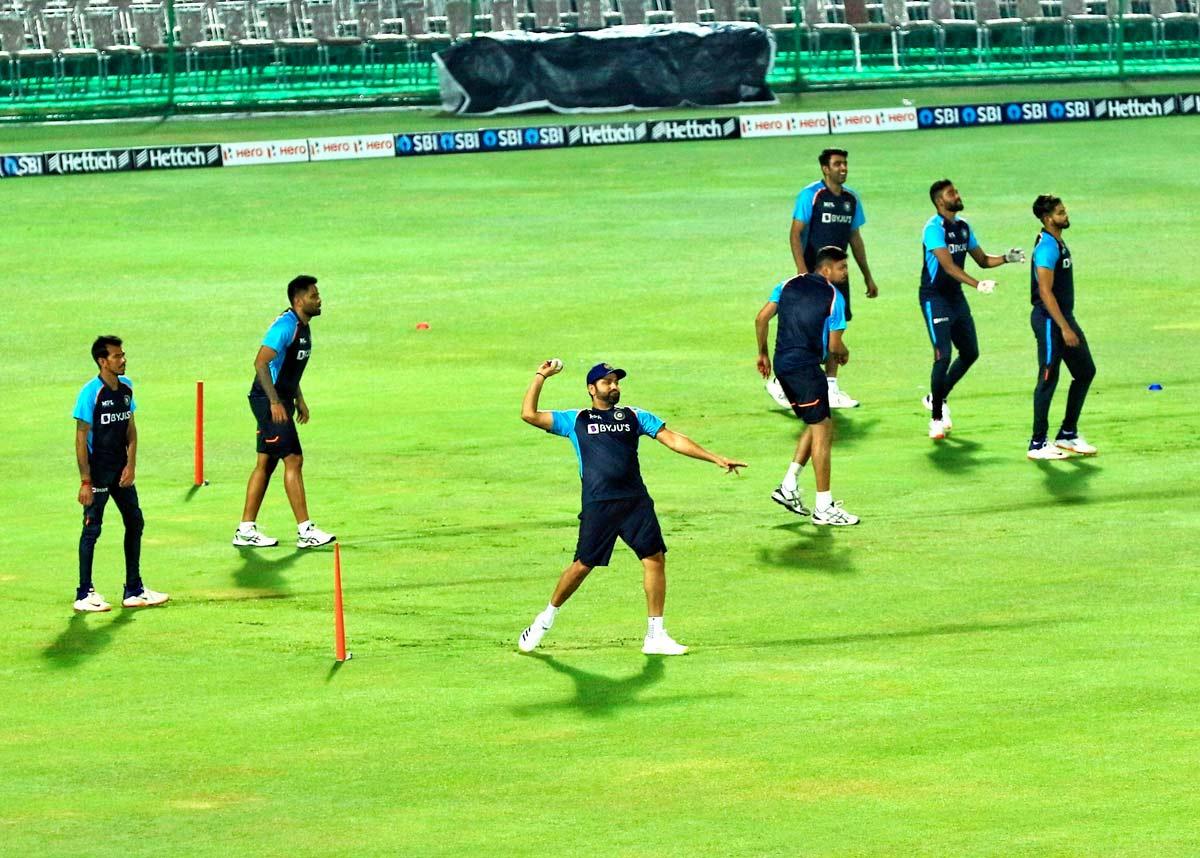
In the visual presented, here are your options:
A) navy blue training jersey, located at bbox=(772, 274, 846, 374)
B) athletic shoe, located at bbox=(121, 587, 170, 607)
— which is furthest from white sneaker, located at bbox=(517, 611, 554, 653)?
navy blue training jersey, located at bbox=(772, 274, 846, 374)

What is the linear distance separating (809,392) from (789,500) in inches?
36.5

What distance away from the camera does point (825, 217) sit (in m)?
22.0

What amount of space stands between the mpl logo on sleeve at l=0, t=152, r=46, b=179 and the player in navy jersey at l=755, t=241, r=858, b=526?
26296 millimetres

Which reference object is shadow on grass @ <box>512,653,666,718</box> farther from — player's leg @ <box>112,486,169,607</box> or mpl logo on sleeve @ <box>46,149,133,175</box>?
mpl logo on sleeve @ <box>46,149,133,175</box>

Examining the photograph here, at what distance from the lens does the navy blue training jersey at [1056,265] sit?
1941cm

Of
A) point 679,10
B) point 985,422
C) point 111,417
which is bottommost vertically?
point 985,422

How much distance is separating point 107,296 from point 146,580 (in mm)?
14939

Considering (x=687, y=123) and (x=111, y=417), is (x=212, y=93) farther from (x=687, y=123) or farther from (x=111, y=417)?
(x=111, y=417)

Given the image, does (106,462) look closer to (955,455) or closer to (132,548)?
(132,548)

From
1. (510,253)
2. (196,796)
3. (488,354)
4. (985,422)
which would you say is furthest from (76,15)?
(196,796)

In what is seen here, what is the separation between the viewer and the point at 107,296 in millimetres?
31016

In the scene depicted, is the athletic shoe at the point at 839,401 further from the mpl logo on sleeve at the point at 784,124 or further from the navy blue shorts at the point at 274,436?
the mpl logo on sleeve at the point at 784,124

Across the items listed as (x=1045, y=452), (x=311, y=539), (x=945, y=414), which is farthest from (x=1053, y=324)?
(x=311, y=539)

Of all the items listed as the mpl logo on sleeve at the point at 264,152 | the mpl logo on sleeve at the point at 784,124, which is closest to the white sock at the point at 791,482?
the mpl logo on sleeve at the point at 264,152
